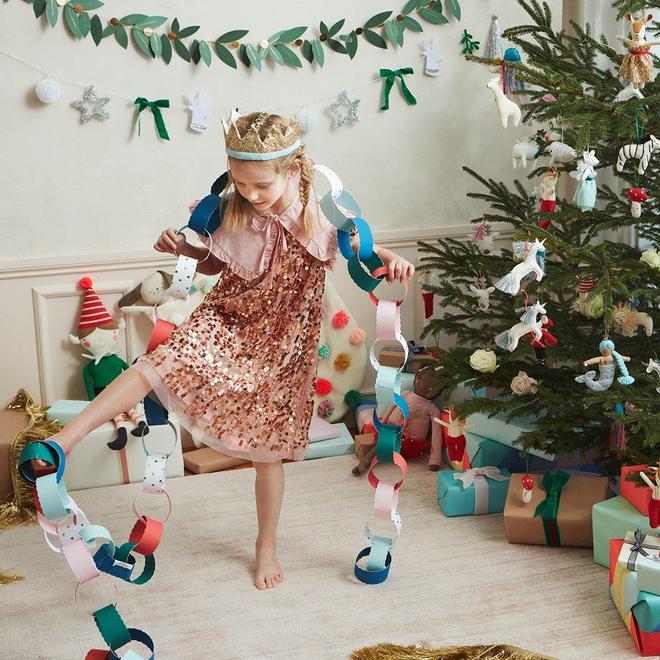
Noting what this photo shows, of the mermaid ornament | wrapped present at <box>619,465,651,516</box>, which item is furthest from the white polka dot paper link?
wrapped present at <box>619,465,651,516</box>

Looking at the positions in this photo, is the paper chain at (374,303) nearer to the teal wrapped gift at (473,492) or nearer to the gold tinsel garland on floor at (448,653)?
the gold tinsel garland on floor at (448,653)

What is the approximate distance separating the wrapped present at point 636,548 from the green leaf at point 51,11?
7.69 ft

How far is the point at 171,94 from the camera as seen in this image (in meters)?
3.31

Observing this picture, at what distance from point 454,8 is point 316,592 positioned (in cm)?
221

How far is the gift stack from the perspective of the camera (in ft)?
8.02

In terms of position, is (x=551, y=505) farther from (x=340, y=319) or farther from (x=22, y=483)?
(x=22, y=483)

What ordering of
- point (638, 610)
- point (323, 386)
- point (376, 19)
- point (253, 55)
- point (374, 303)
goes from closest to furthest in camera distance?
point (638, 610), point (374, 303), point (253, 55), point (376, 19), point (323, 386)

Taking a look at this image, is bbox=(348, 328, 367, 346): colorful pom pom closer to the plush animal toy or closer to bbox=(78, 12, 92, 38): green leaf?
the plush animal toy

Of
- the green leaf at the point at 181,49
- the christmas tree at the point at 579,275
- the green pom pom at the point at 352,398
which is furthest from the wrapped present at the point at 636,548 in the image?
the green leaf at the point at 181,49

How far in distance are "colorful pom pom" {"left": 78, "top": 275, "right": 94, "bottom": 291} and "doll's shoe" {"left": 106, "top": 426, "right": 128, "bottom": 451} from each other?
1.75 feet

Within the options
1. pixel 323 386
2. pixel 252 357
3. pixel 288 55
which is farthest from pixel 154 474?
pixel 288 55

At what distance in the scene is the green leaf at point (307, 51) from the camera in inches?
134

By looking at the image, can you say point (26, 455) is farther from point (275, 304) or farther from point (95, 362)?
point (95, 362)

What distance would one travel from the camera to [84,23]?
3.14m
